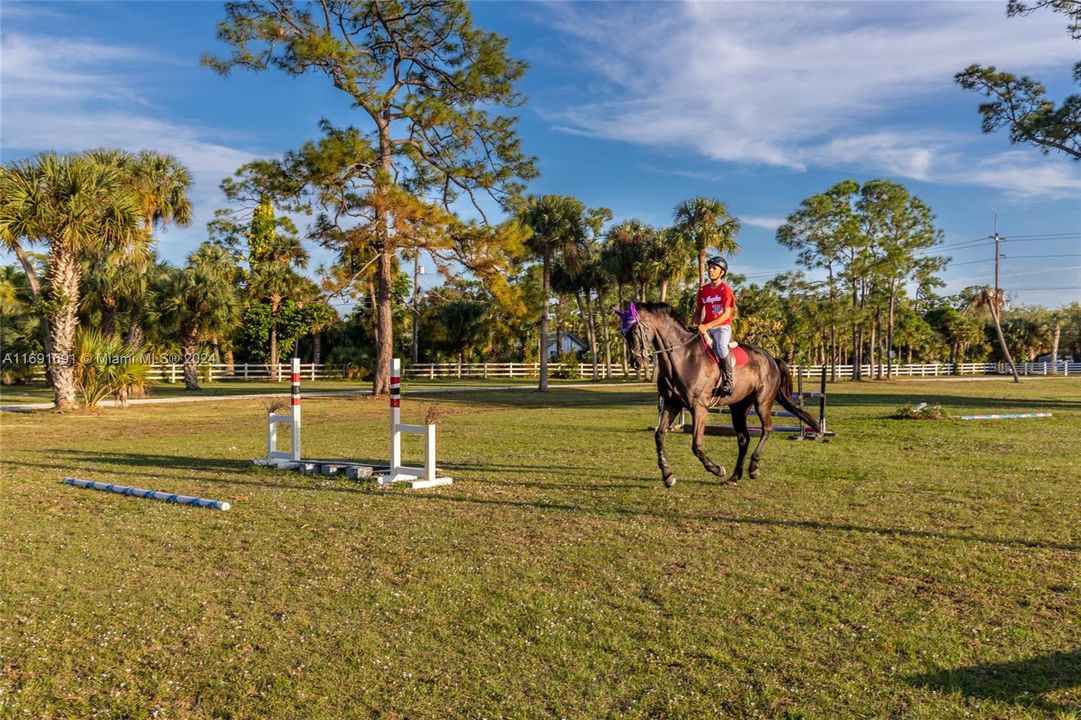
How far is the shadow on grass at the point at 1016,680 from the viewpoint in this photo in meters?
3.82

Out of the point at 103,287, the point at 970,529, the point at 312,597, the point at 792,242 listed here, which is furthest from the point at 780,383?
the point at 792,242

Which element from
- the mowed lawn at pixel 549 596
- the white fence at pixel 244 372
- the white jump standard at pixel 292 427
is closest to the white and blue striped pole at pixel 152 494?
the mowed lawn at pixel 549 596

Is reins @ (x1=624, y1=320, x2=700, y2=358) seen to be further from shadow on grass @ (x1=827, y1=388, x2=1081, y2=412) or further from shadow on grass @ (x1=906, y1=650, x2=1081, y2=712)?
shadow on grass @ (x1=827, y1=388, x2=1081, y2=412)

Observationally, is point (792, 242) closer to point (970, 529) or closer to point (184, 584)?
point (970, 529)

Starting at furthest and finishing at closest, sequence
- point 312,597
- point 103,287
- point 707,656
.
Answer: point 103,287 → point 312,597 → point 707,656

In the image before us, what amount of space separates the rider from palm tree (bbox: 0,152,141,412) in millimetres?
21114

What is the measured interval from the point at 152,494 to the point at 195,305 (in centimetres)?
3363

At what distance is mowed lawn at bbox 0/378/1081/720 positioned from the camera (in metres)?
3.92

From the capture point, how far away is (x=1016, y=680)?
4023 millimetres

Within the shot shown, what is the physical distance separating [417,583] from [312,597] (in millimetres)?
812

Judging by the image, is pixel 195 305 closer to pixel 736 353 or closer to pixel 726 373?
pixel 736 353

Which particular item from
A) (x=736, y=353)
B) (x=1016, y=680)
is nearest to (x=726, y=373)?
(x=736, y=353)

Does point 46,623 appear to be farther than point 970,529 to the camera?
No

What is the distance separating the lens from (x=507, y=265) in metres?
30.1
